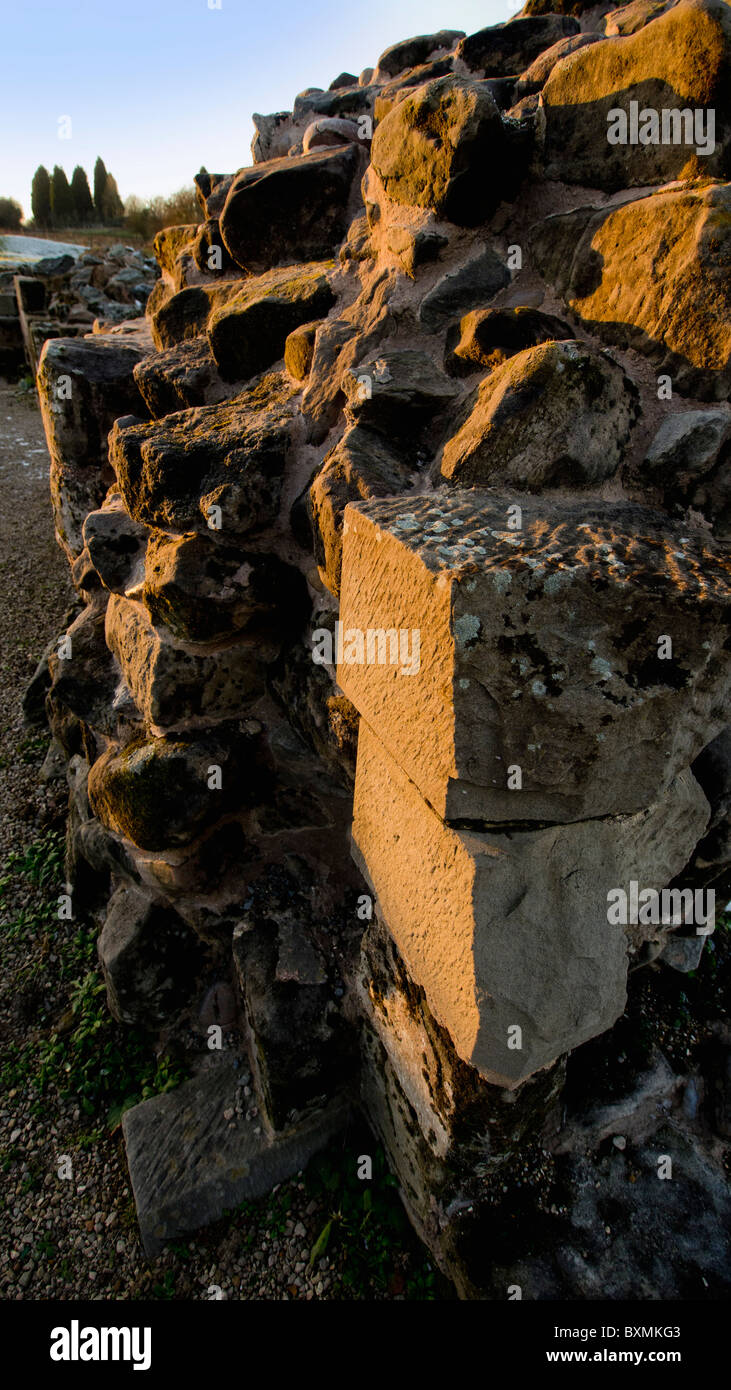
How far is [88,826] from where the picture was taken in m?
3.25

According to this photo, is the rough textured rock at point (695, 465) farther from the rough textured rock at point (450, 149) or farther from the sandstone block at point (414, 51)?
the sandstone block at point (414, 51)

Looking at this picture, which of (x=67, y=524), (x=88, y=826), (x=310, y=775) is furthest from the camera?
(x=67, y=524)

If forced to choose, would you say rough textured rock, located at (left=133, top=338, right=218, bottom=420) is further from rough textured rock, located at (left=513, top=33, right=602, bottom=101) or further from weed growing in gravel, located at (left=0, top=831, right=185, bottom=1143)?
weed growing in gravel, located at (left=0, top=831, right=185, bottom=1143)

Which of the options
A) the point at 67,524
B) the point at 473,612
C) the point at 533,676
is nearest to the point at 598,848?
the point at 533,676

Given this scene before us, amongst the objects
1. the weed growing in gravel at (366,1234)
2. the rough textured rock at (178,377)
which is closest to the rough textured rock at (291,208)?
the rough textured rock at (178,377)

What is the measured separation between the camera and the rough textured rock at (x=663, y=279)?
59.1 inches

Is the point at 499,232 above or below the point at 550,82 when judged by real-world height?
below

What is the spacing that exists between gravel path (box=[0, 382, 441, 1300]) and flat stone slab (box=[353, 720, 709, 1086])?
1.17m

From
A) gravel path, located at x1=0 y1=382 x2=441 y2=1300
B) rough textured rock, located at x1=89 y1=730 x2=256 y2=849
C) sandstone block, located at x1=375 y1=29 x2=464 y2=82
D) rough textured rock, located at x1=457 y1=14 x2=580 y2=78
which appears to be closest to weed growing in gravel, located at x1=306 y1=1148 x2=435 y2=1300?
gravel path, located at x1=0 y1=382 x2=441 y2=1300

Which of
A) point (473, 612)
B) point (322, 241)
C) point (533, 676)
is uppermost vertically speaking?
point (322, 241)

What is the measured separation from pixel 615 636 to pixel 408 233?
1.62 meters

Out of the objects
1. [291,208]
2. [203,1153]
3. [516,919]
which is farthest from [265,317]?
[203,1153]

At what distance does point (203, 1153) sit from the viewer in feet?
8.41

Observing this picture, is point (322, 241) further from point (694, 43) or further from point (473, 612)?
point (473, 612)
